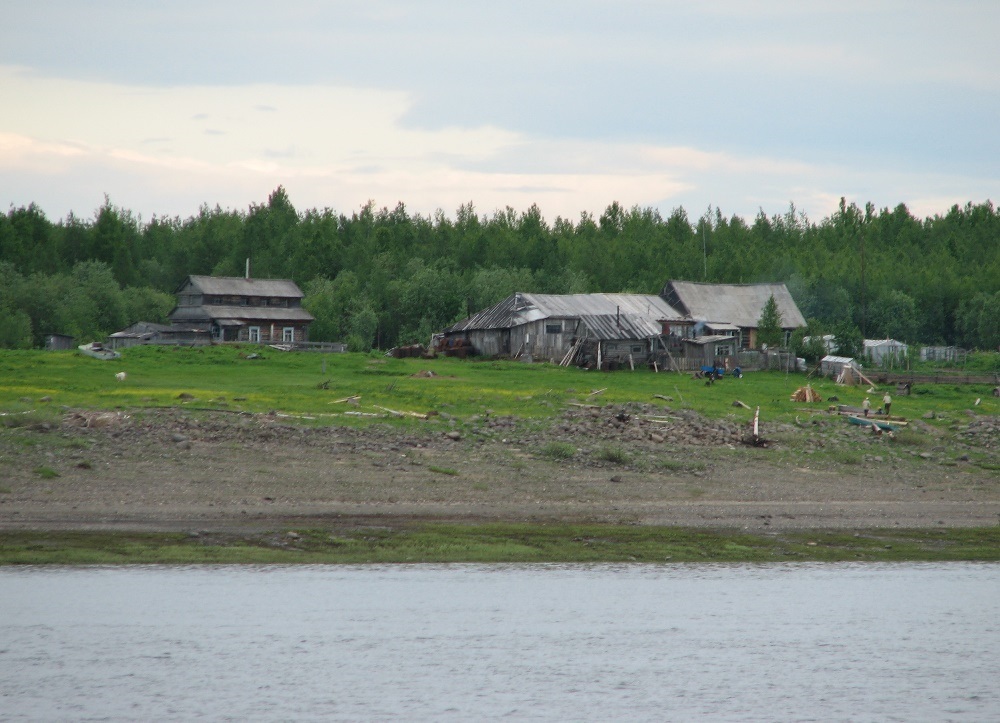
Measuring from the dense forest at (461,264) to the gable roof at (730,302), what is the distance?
4529mm

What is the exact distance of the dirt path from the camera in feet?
89.3

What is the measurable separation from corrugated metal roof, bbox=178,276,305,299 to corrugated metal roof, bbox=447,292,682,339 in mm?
19859

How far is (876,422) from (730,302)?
135 feet

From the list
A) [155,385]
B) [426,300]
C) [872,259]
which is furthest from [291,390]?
[872,259]

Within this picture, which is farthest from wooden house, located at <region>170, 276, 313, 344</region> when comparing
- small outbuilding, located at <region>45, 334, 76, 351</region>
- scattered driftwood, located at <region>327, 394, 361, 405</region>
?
Result: scattered driftwood, located at <region>327, 394, 361, 405</region>

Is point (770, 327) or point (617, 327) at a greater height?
point (770, 327)

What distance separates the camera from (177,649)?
20.3 metres

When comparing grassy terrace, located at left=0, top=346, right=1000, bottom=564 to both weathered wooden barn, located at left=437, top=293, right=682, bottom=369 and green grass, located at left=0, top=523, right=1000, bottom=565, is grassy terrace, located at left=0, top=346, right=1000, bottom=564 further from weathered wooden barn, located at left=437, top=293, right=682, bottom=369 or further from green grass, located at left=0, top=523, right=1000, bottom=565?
weathered wooden barn, located at left=437, top=293, right=682, bottom=369

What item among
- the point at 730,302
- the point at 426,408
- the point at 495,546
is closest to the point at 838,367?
the point at 730,302

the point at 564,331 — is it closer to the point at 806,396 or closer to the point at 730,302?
the point at 730,302

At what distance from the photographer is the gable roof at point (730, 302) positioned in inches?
3135

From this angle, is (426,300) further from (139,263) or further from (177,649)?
(177,649)

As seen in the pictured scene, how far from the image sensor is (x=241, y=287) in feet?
280

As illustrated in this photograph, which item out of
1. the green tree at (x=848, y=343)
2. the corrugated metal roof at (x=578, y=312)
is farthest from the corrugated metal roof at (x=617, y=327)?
the green tree at (x=848, y=343)
